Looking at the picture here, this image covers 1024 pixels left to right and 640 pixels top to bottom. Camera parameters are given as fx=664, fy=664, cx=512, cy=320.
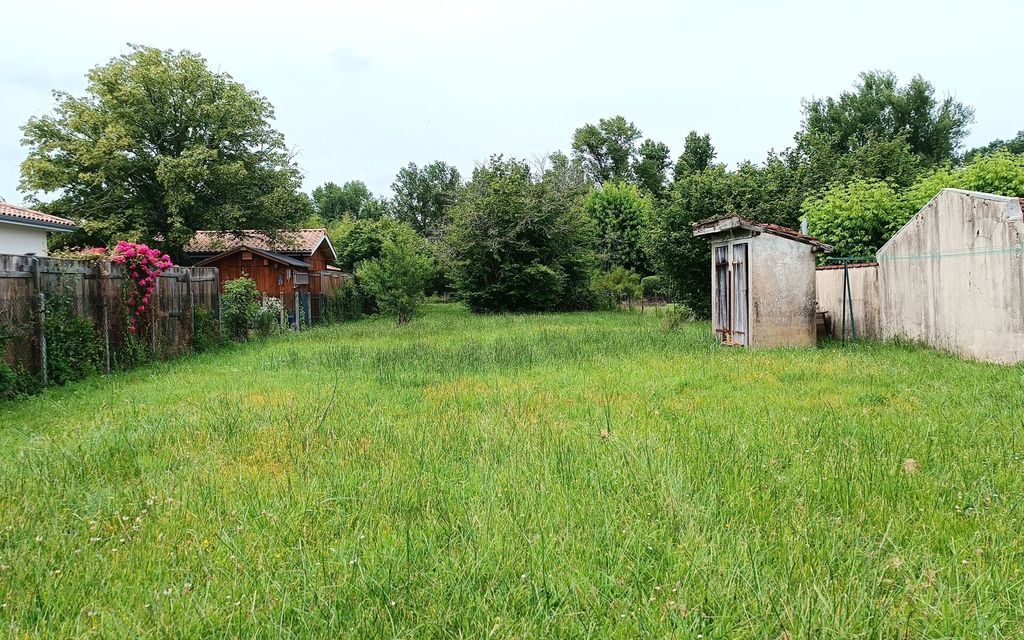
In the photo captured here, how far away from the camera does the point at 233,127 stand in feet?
99.7

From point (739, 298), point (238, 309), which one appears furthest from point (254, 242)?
point (739, 298)

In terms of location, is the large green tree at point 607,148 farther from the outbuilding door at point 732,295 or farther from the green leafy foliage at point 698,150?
the outbuilding door at point 732,295

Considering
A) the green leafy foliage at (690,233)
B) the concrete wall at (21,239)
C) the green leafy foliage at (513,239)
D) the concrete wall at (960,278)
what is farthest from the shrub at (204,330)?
the green leafy foliage at (513,239)

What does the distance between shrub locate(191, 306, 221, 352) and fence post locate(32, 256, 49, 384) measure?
446cm

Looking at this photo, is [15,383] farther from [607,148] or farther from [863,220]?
[607,148]

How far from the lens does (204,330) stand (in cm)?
1366

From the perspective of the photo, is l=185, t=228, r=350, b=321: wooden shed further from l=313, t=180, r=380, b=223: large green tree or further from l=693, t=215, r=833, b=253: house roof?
l=313, t=180, r=380, b=223: large green tree

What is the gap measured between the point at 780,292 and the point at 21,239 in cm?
2031

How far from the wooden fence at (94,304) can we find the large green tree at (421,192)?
5382 centimetres

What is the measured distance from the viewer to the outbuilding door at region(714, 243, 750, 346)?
11.9m

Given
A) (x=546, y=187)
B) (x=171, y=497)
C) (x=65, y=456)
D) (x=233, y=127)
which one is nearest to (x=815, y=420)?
(x=171, y=497)

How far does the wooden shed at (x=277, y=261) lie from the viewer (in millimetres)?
26797

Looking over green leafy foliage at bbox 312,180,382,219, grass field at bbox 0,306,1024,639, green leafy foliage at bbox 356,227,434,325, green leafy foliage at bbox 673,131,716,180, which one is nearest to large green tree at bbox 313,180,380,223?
green leafy foliage at bbox 312,180,382,219

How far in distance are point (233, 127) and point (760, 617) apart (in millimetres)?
32646
